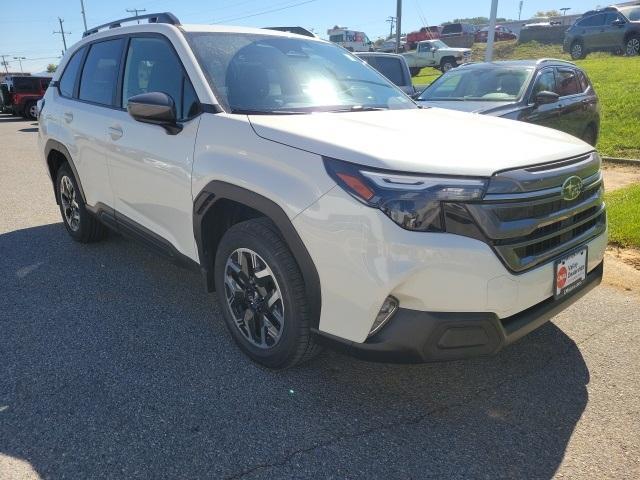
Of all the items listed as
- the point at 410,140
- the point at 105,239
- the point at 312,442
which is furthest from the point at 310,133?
the point at 105,239

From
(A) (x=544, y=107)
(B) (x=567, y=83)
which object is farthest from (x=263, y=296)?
(B) (x=567, y=83)

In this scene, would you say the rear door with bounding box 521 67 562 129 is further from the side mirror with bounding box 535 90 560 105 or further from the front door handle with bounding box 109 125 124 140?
the front door handle with bounding box 109 125 124 140

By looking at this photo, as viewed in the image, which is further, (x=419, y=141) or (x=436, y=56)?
(x=436, y=56)

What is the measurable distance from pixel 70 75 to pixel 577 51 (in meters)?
22.5

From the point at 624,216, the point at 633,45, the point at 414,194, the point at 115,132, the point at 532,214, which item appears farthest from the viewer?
the point at 633,45

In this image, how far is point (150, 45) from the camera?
3578 mm

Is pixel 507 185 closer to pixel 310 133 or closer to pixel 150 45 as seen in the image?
pixel 310 133

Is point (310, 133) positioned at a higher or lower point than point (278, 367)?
higher

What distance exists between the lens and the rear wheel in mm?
21745

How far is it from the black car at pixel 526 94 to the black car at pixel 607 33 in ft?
47.8

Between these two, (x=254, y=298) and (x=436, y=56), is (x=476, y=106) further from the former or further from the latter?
(x=436, y=56)

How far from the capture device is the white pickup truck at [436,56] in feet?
88.9

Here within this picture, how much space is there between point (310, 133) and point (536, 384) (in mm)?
1769

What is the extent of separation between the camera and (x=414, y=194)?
2150 millimetres
